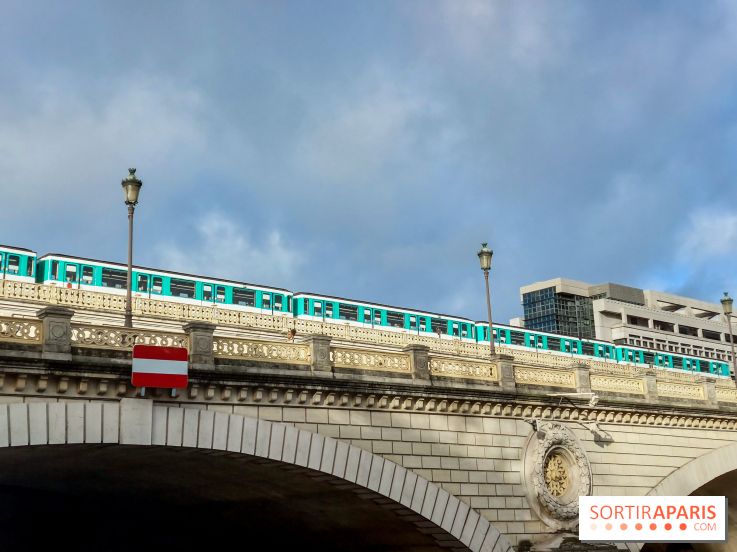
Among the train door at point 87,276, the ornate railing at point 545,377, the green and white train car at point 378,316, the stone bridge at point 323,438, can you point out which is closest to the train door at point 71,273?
the train door at point 87,276

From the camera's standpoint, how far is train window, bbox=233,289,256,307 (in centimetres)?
4822

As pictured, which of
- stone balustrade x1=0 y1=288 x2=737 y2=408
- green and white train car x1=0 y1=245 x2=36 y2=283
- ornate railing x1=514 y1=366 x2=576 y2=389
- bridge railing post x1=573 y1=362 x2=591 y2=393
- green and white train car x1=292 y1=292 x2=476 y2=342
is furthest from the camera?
green and white train car x1=292 y1=292 x2=476 y2=342

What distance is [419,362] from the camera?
26781 millimetres

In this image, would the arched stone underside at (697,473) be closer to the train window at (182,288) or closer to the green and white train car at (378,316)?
the green and white train car at (378,316)

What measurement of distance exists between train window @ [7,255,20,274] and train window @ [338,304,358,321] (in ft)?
64.1

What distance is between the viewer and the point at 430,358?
27438mm

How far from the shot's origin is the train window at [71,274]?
41438 millimetres

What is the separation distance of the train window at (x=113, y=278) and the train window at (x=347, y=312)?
557 inches

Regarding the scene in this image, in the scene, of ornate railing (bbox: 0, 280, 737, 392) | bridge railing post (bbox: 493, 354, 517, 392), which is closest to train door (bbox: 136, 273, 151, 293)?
ornate railing (bbox: 0, 280, 737, 392)

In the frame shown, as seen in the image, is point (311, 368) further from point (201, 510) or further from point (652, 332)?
point (652, 332)

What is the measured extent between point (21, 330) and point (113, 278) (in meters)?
24.1

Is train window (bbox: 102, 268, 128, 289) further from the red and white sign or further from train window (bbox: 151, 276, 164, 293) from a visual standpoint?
the red and white sign
